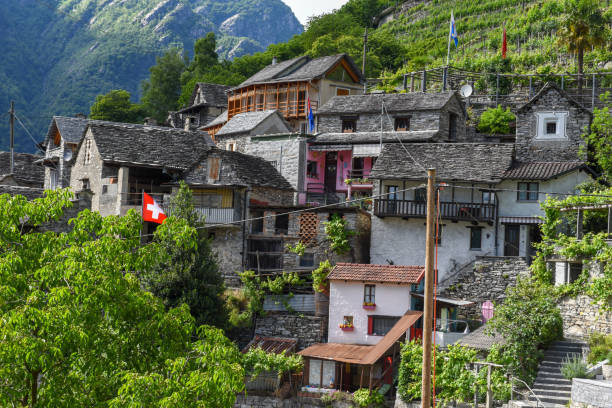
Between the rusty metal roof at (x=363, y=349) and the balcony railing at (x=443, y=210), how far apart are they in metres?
7.10

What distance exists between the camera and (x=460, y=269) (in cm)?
4122

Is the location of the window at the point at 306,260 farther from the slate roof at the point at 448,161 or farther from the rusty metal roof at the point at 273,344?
the slate roof at the point at 448,161

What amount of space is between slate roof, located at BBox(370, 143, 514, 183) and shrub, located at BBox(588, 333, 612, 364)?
1262cm

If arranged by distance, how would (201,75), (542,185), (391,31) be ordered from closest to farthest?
1. (542,185)
2. (201,75)
3. (391,31)

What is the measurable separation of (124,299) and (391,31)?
319 ft

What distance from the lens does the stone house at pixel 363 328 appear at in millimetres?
35531

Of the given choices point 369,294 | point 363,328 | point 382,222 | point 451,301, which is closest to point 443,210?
point 382,222

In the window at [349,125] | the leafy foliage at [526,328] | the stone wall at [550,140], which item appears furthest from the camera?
the window at [349,125]

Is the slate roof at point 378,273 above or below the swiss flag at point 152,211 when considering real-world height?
below

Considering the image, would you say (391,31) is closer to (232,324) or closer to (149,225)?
(149,225)

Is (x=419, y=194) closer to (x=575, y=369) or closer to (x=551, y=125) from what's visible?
(x=551, y=125)

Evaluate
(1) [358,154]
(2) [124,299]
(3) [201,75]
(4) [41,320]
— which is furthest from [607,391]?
(3) [201,75]

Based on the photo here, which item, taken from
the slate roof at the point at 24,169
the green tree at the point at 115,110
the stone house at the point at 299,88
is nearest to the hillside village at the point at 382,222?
the stone house at the point at 299,88

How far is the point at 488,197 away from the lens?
1663 inches
